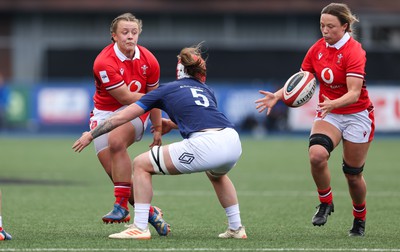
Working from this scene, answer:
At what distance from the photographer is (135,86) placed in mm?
9000

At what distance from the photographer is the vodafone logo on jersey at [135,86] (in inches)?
353

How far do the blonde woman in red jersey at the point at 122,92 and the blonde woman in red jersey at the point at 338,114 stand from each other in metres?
1.26

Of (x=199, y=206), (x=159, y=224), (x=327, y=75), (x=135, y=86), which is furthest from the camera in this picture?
(x=199, y=206)

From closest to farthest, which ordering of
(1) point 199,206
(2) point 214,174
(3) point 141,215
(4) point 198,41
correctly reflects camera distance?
(3) point 141,215 → (2) point 214,174 → (1) point 199,206 → (4) point 198,41

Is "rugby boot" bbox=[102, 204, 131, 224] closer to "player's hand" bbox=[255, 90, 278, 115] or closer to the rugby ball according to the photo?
"player's hand" bbox=[255, 90, 278, 115]

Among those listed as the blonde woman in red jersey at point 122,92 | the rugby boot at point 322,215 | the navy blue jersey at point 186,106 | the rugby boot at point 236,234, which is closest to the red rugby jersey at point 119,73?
the blonde woman in red jersey at point 122,92

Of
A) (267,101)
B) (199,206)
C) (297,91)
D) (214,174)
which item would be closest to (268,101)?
(267,101)

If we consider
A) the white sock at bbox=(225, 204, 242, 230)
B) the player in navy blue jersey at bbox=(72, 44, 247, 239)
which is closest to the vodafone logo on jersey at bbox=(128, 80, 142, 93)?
the player in navy blue jersey at bbox=(72, 44, 247, 239)

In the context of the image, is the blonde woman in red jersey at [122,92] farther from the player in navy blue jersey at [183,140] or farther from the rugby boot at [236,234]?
the rugby boot at [236,234]

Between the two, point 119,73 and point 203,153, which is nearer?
point 203,153

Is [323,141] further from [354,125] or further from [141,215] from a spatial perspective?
[141,215]

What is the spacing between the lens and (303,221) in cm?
988

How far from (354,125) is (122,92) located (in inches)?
84.6

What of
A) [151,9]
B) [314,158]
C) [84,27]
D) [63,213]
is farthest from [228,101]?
[314,158]
